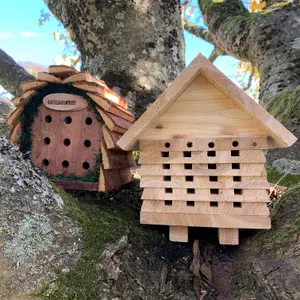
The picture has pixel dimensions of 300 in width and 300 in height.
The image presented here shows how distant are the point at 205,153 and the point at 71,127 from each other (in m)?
0.67

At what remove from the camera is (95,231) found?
1.12 meters

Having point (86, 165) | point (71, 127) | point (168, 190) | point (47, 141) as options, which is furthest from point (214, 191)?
point (47, 141)

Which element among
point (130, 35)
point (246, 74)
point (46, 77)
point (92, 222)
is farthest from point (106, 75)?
point (246, 74)

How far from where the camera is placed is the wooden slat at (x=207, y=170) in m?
1.18

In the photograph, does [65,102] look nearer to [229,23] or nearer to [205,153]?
[205,153]

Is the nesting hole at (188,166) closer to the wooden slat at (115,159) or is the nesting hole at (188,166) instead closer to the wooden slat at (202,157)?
the wooden slat at (202,157)

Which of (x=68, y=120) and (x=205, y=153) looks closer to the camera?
(x=205, y=153)

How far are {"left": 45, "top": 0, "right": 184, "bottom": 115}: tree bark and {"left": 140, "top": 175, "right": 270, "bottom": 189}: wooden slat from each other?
1.15 metres

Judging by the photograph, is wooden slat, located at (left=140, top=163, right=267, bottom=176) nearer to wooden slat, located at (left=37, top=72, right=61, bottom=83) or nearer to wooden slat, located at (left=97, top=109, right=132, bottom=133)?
wooden slat, located at (left=97, top=109, right=132, bottom=133)

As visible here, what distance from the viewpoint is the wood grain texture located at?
3.86 ft

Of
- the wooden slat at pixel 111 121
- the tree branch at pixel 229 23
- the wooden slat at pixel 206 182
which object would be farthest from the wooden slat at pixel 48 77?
the tree branch at pixel 229 23

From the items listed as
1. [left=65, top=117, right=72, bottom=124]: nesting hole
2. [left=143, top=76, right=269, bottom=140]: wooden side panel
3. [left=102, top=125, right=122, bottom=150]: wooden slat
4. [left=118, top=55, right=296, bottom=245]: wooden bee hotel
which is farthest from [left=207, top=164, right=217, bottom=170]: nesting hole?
[left=65, top=117, right=72, bottom=124]: nesting hole

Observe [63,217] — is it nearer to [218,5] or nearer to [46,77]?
[46,77]

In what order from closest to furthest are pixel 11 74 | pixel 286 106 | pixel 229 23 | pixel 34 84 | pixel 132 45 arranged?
pixel 34 84 < pixel 286 106 < pixel 132 45 < pixel 11 74 < pixel 229 23
